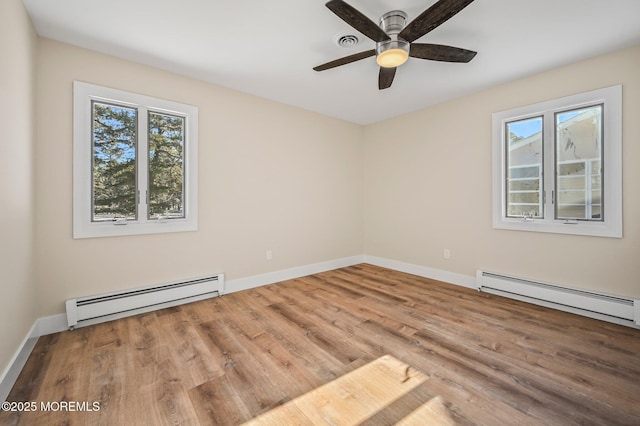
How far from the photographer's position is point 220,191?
11.1ft

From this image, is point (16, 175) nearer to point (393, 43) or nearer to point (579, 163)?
point (393, 43)

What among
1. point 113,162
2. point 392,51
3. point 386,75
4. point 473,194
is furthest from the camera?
point 473,194

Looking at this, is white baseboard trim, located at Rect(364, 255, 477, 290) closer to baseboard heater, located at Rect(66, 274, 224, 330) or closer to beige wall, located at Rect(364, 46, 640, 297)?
beige wall, located at Rect(364, 46, 640, 297)

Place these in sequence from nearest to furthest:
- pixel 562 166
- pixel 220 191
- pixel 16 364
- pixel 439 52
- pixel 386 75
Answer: pixel 16 364, pixel 439 52, pixel 386 75, pixel 562 166, pixel 220 191

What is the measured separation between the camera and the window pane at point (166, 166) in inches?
116

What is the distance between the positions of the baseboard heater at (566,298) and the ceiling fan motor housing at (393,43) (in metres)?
2.86

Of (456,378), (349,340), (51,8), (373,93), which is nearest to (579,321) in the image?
(456,378)

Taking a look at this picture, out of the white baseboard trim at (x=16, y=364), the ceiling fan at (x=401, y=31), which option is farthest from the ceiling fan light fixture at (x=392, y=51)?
the white baseboard trim at (x=16, y=364)

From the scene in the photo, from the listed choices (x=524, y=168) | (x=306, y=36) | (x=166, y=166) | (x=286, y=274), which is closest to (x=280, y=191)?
(x=286, y=274)

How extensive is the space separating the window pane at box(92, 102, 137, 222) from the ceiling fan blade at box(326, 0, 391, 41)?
7.84 ft

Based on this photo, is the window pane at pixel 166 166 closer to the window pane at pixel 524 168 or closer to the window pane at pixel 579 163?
the window pane at pixel 524 168

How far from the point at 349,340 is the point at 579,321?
7.65 feet

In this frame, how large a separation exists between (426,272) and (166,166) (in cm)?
386

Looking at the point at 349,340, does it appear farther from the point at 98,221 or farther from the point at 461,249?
the point at 98,221
